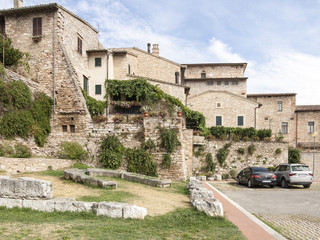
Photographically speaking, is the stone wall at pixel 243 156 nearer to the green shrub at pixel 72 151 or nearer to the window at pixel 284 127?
the green shrub at pixel 72 151

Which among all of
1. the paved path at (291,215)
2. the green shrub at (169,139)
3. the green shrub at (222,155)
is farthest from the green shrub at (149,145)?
the green shrub at (222,155)

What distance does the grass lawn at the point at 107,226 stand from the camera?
5297mm

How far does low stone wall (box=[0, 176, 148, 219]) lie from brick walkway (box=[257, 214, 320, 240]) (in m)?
3.78

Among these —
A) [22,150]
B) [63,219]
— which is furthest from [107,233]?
[22,150]

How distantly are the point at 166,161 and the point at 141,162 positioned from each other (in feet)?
5.69

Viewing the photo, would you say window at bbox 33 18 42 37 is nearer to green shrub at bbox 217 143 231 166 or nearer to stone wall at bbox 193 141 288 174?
stone wall at bbox 193 141 288 174

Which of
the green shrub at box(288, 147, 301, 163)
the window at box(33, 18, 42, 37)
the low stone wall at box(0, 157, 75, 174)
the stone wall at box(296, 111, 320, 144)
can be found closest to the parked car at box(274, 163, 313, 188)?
the green shrub at box(288, 147, 301, 163)

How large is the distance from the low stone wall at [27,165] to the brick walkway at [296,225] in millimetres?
11740

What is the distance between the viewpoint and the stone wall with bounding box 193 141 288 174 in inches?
932

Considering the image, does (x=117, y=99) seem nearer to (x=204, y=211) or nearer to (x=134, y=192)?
(x=134, y=192)

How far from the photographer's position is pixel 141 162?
17.2 metres

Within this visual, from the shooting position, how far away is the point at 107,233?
538cm

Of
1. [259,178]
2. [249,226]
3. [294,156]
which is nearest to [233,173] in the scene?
[259,178]

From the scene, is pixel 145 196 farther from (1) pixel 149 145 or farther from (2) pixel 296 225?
(1) pixel 149 145
